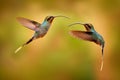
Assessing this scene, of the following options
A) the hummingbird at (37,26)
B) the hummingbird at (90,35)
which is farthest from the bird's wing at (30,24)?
the hummingbird at (90,35)

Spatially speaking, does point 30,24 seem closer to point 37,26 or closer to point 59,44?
point 37,26

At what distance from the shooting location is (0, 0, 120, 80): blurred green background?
3.23 m

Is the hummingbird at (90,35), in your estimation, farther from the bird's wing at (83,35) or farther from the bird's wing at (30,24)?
the bird's wing at (30,24)

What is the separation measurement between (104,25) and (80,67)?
0.28m

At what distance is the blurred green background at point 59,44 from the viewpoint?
3.23m

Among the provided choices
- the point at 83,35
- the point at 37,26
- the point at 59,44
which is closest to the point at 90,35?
the point at 83,35

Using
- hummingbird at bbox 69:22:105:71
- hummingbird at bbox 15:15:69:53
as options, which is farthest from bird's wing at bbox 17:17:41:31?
hummingbird at bbox 69:22:105:71

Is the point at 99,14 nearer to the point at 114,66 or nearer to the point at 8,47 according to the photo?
the point at 114,66

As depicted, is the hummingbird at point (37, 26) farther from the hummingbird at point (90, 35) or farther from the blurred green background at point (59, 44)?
the hummingbird at point (90, 35)

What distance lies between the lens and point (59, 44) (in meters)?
3.26

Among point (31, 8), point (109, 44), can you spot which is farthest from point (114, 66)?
point (31, 8)

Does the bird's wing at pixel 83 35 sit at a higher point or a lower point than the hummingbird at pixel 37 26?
lower

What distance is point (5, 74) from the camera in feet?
10.6

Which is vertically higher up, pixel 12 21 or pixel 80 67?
pixel 12 21
